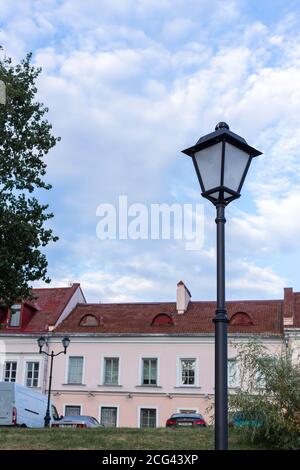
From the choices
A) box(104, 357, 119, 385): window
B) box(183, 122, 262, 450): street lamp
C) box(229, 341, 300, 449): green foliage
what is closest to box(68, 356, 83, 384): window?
box(104, 357, 119, 385): window

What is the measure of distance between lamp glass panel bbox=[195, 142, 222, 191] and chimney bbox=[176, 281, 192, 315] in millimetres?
33133

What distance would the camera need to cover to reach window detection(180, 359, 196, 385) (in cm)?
3506

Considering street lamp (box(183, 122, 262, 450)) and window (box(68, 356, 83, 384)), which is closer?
street lamp (box(183, 122, 262, 450))

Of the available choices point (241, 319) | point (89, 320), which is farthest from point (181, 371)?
point (89, 320)

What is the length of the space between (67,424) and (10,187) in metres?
9.45

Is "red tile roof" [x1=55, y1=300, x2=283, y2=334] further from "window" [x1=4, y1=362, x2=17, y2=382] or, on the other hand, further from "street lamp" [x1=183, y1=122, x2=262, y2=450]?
"street lamp" [x1=183, y1=122, x2=262, y2=450]

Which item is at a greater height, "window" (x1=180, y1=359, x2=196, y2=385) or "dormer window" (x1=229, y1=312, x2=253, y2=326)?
"dormer window" (x1=229, y1=312, x2=253, y2=326)

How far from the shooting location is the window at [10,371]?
37.6 metres

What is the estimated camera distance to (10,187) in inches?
821

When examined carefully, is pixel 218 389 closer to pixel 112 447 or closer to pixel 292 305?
pixel 112 447

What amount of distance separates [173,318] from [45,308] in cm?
934

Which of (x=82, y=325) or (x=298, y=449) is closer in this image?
(x=298, y=449)

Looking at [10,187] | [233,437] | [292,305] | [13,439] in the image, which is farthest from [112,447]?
[292,305]
